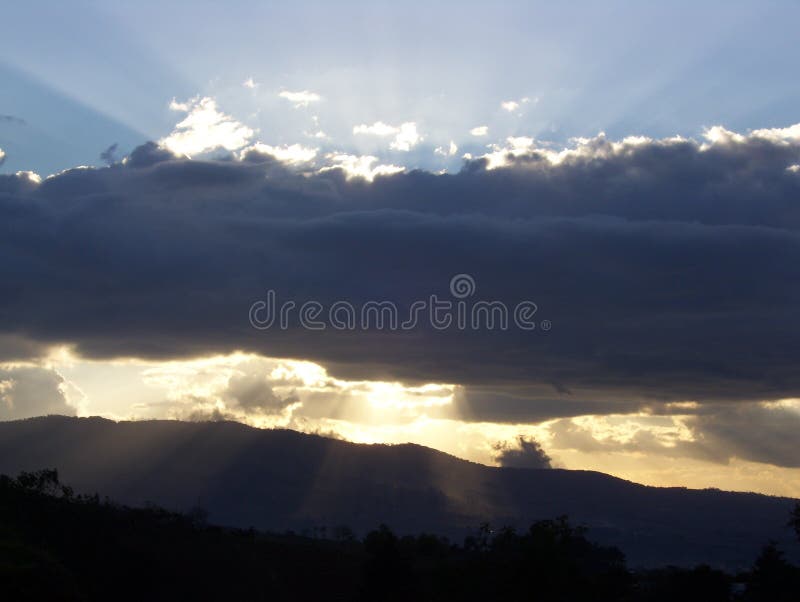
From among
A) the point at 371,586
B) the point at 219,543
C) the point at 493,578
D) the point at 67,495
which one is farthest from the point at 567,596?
the point at 67,495

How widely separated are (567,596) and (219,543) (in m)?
30.1

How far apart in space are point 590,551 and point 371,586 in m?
61.6

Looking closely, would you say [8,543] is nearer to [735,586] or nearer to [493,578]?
[493,578]

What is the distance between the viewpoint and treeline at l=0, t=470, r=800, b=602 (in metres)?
70.1

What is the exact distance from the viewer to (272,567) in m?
83.3

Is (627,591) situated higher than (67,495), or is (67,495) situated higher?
(67,495)

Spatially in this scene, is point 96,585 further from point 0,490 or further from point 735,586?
point 735,586

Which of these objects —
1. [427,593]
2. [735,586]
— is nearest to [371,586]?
[427,593]

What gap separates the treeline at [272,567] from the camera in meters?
70.1

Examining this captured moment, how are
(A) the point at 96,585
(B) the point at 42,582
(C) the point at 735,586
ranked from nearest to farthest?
1. (B) the point at 42,582
2. (A) the point at 96,585
3. (C) the point at 735,586

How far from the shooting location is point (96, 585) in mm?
68375

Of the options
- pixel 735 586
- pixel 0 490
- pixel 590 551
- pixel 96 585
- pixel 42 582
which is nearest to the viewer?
pixel 42 582

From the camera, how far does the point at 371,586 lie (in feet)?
230

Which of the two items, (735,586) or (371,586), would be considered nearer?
(371,586)
